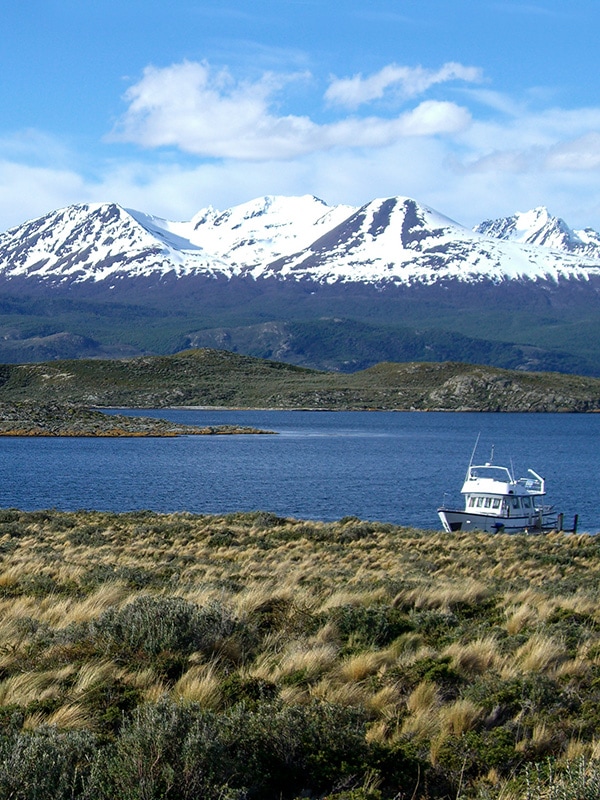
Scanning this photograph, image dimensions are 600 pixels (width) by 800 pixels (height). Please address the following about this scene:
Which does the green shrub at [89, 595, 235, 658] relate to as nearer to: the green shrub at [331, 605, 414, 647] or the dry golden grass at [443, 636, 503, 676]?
the green shrub at [331, 605, 414, 647]

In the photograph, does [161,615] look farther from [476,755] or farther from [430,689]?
[476,755]

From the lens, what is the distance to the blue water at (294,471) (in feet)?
177

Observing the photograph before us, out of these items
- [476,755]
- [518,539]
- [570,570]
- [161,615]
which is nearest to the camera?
[476,755]

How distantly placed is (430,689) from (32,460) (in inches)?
2985

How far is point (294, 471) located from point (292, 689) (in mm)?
67762

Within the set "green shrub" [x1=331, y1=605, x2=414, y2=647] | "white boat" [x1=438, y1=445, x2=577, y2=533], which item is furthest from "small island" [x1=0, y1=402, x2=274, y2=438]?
"green shrub" [x1=331, y1=605, x2=414, y2=647]

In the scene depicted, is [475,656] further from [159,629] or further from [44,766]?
[44,766]

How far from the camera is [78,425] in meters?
122

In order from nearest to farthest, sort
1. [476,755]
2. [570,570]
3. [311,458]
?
[476,755] → [570,570] → [311,458]

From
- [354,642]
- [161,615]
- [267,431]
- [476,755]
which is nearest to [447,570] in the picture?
[354,642]

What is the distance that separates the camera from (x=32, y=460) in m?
80.4

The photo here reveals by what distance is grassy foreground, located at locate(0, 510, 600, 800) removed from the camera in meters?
6.24

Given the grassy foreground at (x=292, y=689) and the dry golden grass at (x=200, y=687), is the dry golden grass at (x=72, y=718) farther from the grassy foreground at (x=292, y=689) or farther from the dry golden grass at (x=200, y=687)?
the dry golden grass at (x=200, y=687)

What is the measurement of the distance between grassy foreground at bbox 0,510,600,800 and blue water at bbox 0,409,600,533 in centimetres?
3587
